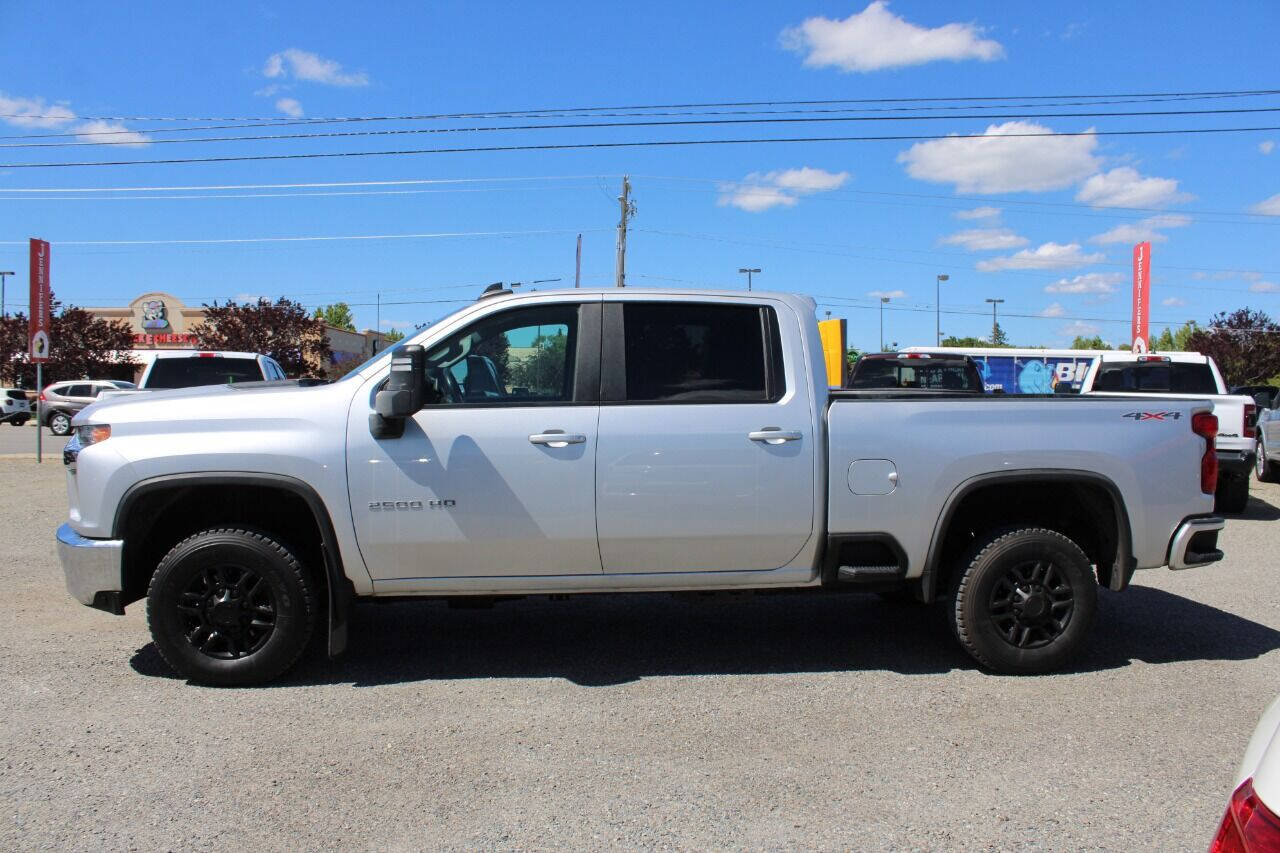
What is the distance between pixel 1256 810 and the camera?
5.36 feet

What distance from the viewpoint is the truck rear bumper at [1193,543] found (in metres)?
5.14

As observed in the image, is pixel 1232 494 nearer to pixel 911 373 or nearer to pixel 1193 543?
pixel 911 373

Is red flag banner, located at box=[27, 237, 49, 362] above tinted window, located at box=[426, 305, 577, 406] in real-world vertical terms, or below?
above

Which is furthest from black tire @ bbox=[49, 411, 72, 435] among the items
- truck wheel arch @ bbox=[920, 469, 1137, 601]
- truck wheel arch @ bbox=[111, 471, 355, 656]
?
truck wheel arch @ bbox=[920, 469, 1137, 601]

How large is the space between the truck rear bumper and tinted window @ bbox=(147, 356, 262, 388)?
10719mm

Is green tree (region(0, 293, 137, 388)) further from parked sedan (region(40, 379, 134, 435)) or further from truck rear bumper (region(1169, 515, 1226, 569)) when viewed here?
truck rear bumper (region(1169, 515, 1226, 569))

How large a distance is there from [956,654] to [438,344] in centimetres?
333

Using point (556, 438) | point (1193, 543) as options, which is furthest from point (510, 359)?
point (1193, 543)

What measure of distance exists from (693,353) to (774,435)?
597mm

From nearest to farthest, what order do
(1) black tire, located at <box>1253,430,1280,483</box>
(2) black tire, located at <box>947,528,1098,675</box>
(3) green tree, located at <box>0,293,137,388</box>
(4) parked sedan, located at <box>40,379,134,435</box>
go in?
(2) black tire, located at <box>947,528,1098,675</box> < (1) black tire, located at <box>1253,430,1280,483</box> < (4) parked sedan, located at <box>40,379,134,435</box> < (3) green tree, located at <box>0,293,137,388</box>

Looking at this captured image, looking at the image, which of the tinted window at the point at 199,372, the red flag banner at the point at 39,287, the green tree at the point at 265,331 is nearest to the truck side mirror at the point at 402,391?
the tinted window at the point at 199,372

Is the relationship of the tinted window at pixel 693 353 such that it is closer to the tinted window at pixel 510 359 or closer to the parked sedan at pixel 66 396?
the tinted window at pixel 510 359

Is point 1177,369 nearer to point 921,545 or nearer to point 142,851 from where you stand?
point 921,545

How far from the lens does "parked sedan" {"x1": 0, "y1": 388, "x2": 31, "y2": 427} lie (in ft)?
110
